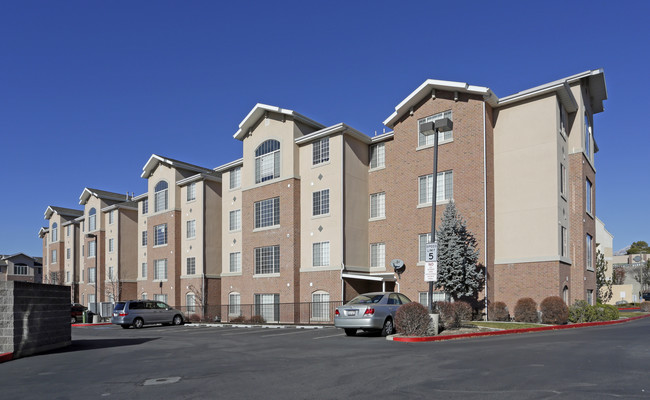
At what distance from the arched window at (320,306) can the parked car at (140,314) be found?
10.3 m

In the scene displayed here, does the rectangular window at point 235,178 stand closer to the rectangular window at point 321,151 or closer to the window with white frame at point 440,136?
the rectangular window at point 321,151

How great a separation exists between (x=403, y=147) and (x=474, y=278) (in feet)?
27.9

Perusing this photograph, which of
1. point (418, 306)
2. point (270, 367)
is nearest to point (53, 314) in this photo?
point (270, 367)

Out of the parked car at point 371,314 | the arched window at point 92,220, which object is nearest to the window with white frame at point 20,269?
the arched window at point 92,220

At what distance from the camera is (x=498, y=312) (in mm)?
25031

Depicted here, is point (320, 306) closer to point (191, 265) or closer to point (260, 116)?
point (260, 116)

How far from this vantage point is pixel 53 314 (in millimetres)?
17328

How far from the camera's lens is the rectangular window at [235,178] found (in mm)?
38822

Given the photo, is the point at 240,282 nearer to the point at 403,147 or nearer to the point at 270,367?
the point at 403,147

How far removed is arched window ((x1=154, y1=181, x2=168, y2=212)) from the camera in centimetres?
4484

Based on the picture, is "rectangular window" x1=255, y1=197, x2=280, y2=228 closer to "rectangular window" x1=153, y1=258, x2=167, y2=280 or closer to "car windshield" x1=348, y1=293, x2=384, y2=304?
"rectangular window" x1=153, y1=258, x2=167, y2=280

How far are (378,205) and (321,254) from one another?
14.8 ft

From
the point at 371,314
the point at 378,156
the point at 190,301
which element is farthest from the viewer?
the point at 190,301

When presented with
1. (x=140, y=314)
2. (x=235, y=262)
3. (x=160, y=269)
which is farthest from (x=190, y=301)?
(x=140, y=314)
